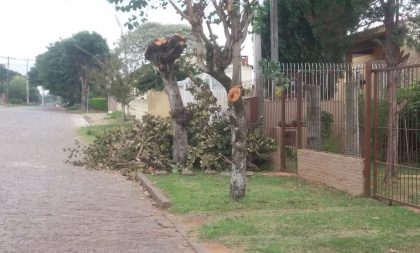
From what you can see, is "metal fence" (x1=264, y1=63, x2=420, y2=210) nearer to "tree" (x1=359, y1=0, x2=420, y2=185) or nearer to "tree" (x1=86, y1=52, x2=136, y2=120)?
"tree" (x1=359, y1=0, x2=420, y2=185)

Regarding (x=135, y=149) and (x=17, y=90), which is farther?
(x=17, y=90)

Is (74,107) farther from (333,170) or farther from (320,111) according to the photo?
(333,170)

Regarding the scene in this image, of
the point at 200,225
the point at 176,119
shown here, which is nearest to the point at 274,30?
the point at 176,119

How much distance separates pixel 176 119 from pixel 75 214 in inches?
254

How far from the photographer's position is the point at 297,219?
27.9ft

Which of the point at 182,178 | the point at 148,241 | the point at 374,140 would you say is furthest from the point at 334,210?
the point at 182,178

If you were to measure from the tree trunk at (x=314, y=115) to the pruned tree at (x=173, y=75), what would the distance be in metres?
3.61

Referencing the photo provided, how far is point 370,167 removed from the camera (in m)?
10.4

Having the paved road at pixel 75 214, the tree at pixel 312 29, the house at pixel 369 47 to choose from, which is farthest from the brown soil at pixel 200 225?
the house at pixel 369 47

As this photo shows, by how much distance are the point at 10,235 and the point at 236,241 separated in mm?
2948

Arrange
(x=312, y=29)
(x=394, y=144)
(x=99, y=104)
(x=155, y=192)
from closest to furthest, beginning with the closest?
(x=394, y=144), (x=155, y=192), (x=312, y=29), (x=99, y=104)

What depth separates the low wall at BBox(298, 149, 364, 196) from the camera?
10664 millimetres

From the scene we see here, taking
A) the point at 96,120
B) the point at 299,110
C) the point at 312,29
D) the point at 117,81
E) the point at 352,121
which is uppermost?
the point at 312,29

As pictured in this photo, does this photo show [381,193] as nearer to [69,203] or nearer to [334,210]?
[334,210]
